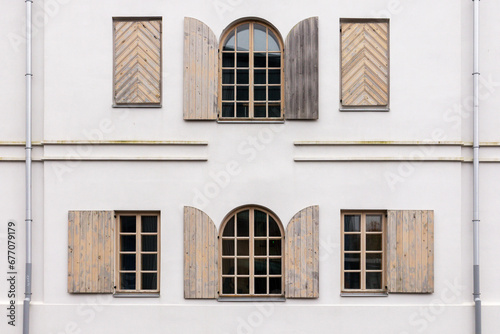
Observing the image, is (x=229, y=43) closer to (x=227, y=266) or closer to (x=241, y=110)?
(x=241, y=110)

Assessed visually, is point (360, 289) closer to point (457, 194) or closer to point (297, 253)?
point (297, 253)

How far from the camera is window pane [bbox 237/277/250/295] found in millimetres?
8352

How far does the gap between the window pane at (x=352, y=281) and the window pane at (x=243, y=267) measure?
1.77m

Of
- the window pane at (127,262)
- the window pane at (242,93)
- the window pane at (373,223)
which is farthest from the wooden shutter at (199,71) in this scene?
the window pane at (373,223)

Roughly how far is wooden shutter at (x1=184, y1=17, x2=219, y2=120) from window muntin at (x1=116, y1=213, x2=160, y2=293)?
2061mm

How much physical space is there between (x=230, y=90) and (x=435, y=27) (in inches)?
152

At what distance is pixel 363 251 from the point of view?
27.3ft

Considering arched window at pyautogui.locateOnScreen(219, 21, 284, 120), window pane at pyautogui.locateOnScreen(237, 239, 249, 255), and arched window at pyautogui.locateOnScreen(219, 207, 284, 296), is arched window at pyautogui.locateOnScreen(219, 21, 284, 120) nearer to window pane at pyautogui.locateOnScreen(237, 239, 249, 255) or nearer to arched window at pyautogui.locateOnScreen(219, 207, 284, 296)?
arched window at pyautogui.locateOnScreen(219, 207, 284, 296)

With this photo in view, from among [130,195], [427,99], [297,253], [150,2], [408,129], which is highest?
[150,2]

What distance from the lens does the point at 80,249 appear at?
321 inches

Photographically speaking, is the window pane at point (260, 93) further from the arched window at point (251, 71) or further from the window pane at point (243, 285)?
the window pane at point (243, 285)

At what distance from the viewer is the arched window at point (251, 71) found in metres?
8.46

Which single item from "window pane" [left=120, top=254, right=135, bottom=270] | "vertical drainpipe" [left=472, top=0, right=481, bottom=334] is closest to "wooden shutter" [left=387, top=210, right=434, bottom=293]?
"vertical drainpipe" [left=472, top=0, right=481, bottom=334]

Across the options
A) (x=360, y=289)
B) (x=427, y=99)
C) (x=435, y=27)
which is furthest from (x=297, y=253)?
(x=435, y=27)
